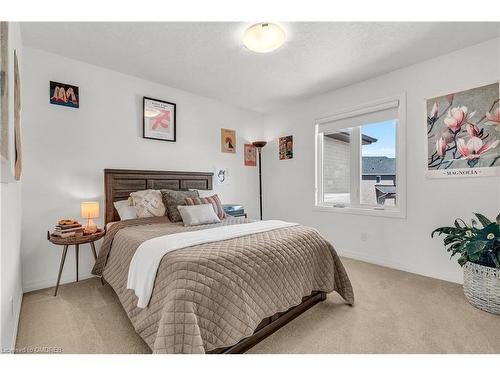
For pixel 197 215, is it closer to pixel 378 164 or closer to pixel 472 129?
pixel 378 164

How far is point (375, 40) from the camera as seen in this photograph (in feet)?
7.67

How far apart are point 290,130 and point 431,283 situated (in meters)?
2.88

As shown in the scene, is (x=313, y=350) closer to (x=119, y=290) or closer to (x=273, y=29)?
(x=119, y=290)

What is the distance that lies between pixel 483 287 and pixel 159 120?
3.85m

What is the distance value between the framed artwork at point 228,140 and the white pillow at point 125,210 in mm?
1839

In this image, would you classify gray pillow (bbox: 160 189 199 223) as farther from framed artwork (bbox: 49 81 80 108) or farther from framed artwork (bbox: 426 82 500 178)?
framed artwork (bbox: 426 82 500 178)

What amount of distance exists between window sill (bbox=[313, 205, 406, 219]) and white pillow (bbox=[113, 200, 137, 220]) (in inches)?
103

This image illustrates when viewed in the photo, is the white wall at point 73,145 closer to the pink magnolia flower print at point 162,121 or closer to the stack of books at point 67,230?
the pink magnolia flower print at point 162,121

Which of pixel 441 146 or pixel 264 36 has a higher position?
pixel 264 36

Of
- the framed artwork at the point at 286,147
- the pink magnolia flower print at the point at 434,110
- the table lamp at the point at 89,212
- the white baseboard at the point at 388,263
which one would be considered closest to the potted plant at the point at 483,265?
the white baseboard at the point at 388,263

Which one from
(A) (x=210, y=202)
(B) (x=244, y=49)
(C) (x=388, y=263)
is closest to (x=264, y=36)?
(B) (x=244, y=49)

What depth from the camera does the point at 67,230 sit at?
2.30m
